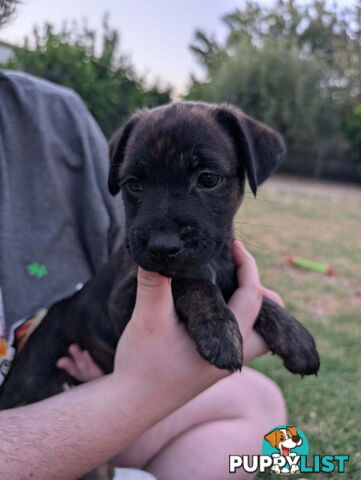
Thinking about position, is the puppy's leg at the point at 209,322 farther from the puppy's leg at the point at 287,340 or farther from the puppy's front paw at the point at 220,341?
the puppy's leg at the point at 287,340

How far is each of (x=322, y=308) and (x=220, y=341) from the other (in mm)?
3816

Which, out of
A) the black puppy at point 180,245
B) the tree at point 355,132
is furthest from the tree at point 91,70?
the tree at point 355,132

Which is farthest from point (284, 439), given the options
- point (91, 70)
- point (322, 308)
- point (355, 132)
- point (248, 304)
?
→ point (355, 132)

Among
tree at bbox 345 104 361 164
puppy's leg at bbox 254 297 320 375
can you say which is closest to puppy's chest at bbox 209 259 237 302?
puppy's leg at bbox 254 297 320 375

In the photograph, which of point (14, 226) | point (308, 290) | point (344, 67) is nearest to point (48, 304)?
point (14, 226)

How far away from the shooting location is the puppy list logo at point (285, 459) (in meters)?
A: 2.38

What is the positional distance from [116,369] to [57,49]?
8.04 m

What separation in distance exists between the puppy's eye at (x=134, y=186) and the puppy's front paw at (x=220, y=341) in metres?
0.59

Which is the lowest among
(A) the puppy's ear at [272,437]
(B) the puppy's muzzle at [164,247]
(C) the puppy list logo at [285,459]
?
(C) the puppy list logo at [285,459]

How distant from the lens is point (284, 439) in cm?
246

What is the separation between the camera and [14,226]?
2352 mm

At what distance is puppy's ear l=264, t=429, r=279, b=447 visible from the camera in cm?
242

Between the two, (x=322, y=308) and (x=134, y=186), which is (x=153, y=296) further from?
(x=322, y=308)

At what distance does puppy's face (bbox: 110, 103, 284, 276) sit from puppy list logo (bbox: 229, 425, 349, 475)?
106 cm
